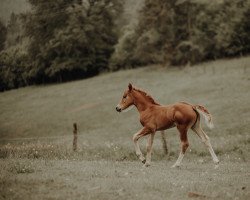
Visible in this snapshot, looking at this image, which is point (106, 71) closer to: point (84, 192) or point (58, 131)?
point (58, 131)

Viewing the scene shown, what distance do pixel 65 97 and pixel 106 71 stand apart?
74.5 feet

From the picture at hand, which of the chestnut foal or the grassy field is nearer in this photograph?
the grassy field

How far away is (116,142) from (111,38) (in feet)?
203

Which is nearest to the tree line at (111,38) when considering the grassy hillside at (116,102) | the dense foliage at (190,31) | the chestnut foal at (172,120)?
the dense foliage at (190,31)

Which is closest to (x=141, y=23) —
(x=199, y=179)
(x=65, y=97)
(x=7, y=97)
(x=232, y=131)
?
(x=65, y=97)

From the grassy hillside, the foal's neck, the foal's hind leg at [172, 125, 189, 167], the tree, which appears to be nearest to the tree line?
the grassy hillside

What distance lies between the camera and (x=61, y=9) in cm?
8712

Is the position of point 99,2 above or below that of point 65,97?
above

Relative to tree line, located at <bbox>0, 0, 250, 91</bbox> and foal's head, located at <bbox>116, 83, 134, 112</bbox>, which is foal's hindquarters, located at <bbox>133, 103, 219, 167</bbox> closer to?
foal's head, located at <bbox>116, 83, 134, 112</bbox>

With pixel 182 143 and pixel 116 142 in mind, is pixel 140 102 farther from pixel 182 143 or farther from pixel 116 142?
pixel 116 142

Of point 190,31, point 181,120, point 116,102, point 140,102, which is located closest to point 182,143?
point 181,120

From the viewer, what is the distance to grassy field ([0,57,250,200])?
11492 millimetres

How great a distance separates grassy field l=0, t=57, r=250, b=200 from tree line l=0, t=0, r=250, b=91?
4.00 metres

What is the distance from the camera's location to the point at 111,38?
89.4m
